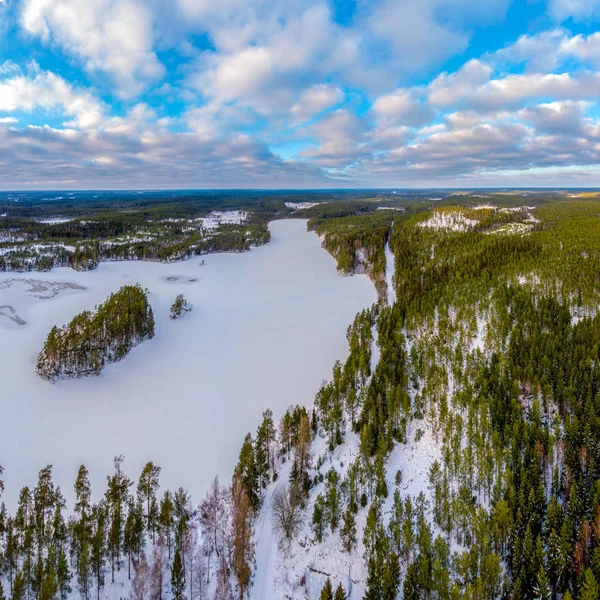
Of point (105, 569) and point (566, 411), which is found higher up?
point (566, 411)

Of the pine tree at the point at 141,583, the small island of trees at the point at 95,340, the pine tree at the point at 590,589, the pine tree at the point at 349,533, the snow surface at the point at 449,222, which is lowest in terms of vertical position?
the pine tree at the point at 349,533

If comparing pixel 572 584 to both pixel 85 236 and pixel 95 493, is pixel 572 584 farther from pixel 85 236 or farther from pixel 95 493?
pixel 85 236

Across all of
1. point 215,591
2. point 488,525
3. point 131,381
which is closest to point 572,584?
point 488,525

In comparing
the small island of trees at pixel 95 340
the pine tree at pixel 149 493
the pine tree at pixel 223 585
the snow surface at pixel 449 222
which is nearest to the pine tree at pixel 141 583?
the pine tree at pixel 223 585

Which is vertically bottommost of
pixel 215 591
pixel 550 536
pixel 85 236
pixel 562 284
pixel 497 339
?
pixel 215 591

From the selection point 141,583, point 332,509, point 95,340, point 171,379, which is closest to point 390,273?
point 171,379

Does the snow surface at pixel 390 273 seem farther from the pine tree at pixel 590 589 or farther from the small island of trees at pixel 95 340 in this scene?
Answer: the pine tree at pixel 590 589
